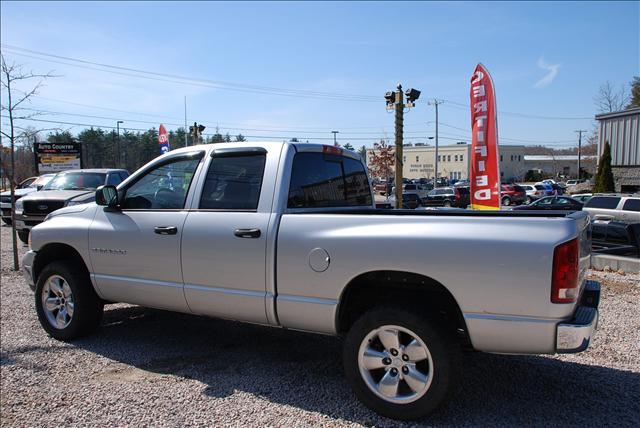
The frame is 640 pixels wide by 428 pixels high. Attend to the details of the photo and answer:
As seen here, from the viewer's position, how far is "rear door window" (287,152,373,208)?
4195mm

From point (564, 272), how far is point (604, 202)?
620 inches

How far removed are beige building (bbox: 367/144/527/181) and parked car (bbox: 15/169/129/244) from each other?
96845 millimetres

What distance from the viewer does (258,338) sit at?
17.3ft

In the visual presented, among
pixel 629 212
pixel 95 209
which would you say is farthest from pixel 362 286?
pixel 629 212

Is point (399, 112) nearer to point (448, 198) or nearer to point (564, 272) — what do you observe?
point (564, 272)

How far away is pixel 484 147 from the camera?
1037cm

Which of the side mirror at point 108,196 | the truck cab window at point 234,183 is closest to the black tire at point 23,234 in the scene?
the side mirror at point 108,196

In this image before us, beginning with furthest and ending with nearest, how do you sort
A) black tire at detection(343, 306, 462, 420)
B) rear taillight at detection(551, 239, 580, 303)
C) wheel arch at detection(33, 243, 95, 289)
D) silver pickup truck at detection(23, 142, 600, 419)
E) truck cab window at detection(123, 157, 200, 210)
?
wheel arch at detection(33, 243, 95, 289), truck cab window at detection(123, 157, 200, 210), black tire at detection(343, 306, 462, 420), silver pickup truck at detection(23, 142, 600, 419), rear taillight at detection(551, 239, 580, 303)

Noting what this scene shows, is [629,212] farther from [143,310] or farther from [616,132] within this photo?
[616,132]

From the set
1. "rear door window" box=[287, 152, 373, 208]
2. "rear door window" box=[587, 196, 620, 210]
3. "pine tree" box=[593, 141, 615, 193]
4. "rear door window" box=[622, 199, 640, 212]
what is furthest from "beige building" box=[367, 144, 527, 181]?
"rear door window" box=[287, 152, 373, 208]

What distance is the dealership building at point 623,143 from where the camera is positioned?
97.8ft

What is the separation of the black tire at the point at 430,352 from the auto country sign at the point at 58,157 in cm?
2724

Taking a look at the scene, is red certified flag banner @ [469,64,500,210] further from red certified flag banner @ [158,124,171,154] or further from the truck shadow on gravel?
red certified flag banner @ [158,124,171,154]

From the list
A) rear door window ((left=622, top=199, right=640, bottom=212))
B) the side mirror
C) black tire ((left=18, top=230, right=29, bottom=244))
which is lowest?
black tire ((left=18, top=230, right=29, bottom=244))
